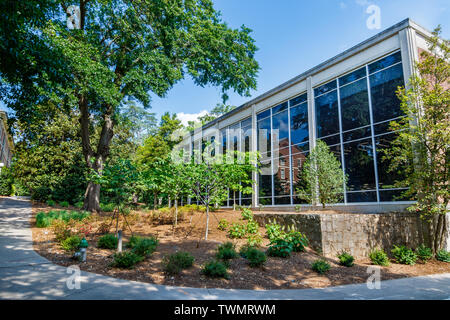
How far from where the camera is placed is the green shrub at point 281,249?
25.0 feet

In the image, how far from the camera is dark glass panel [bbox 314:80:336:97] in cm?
1424

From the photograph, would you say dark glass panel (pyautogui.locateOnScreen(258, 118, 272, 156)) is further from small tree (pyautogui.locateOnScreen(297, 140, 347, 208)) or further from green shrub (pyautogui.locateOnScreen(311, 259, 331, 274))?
green shrub (pyautogui.locateOnScreen(311, 259, 331, 274))

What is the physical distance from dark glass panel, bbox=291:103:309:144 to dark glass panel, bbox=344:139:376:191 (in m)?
2.94

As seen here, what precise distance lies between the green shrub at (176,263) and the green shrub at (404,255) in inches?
294

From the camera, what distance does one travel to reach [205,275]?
572 centimetres

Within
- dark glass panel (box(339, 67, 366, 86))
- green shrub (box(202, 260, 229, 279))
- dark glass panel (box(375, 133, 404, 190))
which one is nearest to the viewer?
green shrub (box(202, 260, 229, 279))

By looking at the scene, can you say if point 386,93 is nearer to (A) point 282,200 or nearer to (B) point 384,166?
(B) point 384,166

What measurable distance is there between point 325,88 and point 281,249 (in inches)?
414

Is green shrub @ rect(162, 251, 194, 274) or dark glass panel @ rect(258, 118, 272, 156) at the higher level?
dark glass panel @ rect(258, 118, 272, 156)

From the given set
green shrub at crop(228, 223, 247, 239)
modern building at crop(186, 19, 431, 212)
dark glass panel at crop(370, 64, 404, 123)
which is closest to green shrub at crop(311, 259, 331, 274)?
green shrub at crop(228, 223, 247, 239)

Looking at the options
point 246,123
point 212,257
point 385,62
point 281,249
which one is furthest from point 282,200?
point 212,257

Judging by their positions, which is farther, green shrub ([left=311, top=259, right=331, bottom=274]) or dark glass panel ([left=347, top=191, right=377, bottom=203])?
dark glass panel ([left=347, top=191, right=377, bottom=203])

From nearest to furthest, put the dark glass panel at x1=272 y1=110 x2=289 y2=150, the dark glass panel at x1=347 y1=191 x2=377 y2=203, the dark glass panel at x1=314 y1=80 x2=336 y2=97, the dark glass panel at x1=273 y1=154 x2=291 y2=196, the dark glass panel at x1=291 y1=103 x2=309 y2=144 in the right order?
the dark glass panel at x1=347 y1=191 x2=377 y2=203 < the dark glass panel at x1=314 y1=80 x2=336 y2=97 < the dark glass panel at x1=291 y1=103 x2=309 y2=144 < the dark glass panel at x1=273 y1=154 x2=291 y2=196 < the dark glass panel at x1=272 y1=110 x2=289 y2=150

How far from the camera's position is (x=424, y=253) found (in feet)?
30.0
